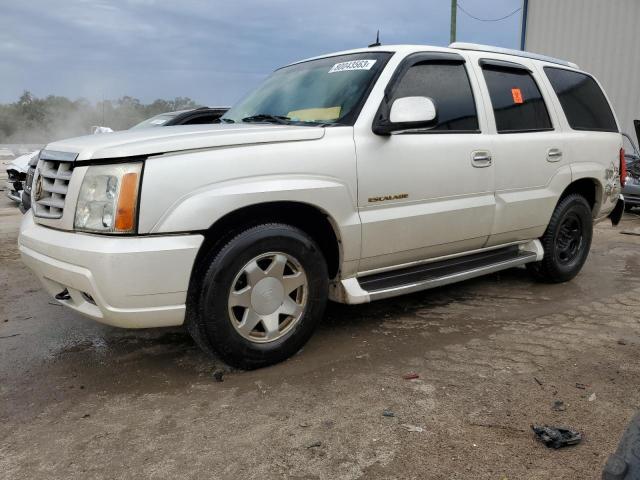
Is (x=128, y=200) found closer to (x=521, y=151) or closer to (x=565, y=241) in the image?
(x=521, y=151)

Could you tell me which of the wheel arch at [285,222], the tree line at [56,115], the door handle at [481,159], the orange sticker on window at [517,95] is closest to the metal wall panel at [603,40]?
the orange sticker on window at [517,95]

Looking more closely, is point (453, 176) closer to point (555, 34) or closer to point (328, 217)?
point (328, 217)

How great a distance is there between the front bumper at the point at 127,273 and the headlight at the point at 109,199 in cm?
6

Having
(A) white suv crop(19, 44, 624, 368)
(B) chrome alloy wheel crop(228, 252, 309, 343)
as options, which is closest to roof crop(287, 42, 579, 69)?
(A) white suv crop(19, 44, 624, 368)

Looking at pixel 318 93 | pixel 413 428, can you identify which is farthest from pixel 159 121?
pixel 413 428

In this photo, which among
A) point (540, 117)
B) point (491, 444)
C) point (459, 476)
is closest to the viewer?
point (459, 476)

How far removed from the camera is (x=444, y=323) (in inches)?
158

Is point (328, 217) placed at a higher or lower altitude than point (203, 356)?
higher

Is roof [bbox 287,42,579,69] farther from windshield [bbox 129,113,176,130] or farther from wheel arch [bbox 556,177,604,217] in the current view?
windshield [bbox 129,113,176,130]

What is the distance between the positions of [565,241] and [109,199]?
3.96 metres

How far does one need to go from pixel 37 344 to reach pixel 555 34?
17.3m

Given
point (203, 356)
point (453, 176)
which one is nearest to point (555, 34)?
point (453, 176)

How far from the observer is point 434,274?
3.92 m

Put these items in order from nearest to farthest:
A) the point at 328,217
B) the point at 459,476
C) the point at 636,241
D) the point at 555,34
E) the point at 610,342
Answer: the point at 459,476 → the point at 328,217 → the point at 610,342 → the point at 636,241 → the point at 555,34
